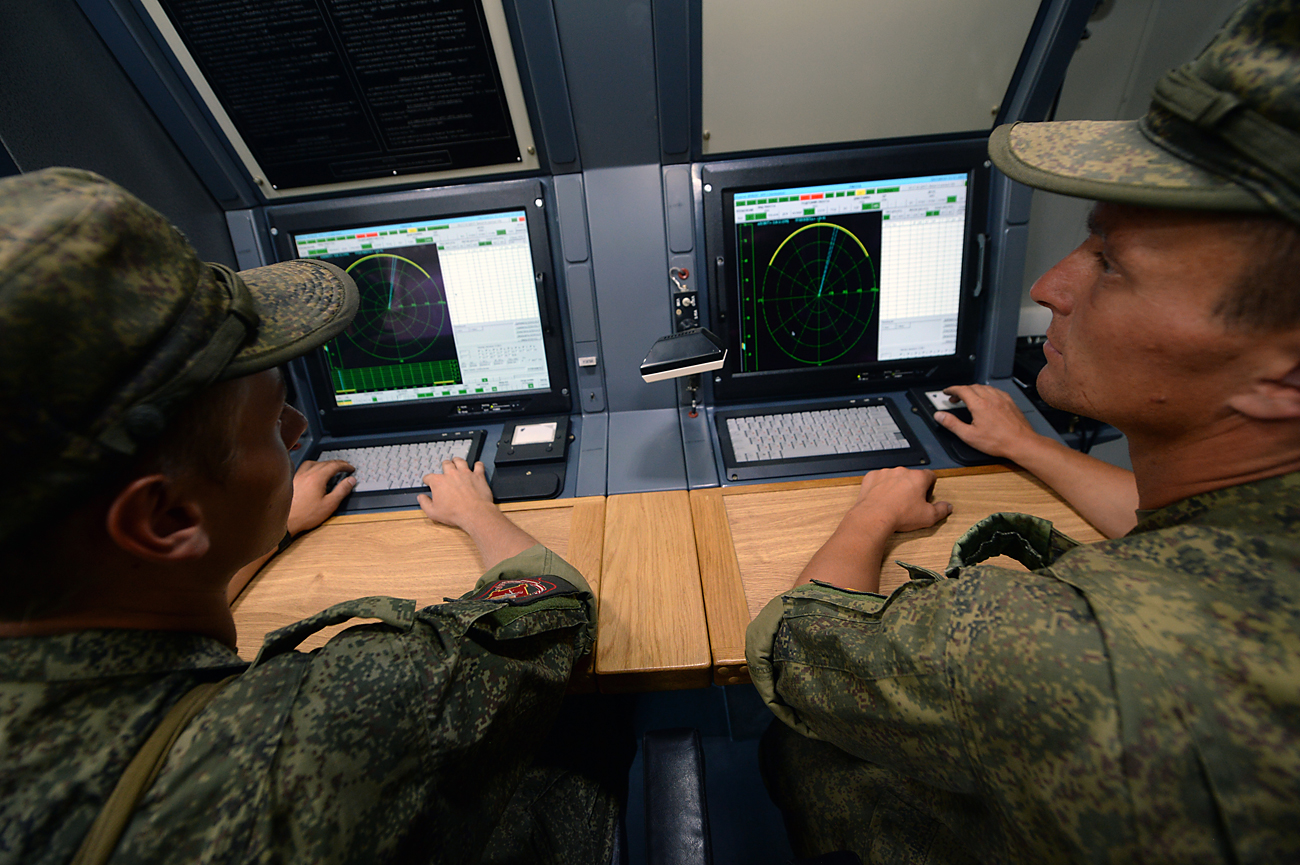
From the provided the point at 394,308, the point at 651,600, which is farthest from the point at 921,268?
the point at 394,308

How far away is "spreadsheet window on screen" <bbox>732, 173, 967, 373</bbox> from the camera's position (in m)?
1.26

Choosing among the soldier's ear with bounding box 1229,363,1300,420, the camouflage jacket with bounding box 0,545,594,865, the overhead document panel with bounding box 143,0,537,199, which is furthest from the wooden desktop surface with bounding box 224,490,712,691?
the overhead document panel with bounding box 143,0,537,199

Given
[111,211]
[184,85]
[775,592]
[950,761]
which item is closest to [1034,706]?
[950,761]

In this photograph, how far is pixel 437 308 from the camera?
4.37ft

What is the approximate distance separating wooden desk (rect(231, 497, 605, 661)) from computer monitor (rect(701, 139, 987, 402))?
1.83 ft

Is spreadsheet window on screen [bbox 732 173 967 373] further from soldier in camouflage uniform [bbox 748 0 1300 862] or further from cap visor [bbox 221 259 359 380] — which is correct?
cap visor [bbox 221 259 359 380]

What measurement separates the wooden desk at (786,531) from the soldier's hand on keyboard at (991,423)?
5 centimetres

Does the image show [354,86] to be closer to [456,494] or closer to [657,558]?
[456,494]

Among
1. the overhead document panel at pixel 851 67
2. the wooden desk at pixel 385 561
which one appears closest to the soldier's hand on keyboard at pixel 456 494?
the wooden desk at pixel 385 561

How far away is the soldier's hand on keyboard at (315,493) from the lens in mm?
1104

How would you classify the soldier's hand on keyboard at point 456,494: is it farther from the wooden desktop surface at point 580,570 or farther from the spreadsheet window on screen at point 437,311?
the spreadsheet window on screen at point 437,311

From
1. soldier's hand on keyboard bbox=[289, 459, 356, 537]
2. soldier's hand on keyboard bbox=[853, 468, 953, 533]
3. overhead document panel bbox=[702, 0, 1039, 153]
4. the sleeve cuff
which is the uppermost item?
overhead document panel bbox=[702, 0, 1039, 153]

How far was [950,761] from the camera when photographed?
1.77 ft

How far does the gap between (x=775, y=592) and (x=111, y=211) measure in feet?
2.89
